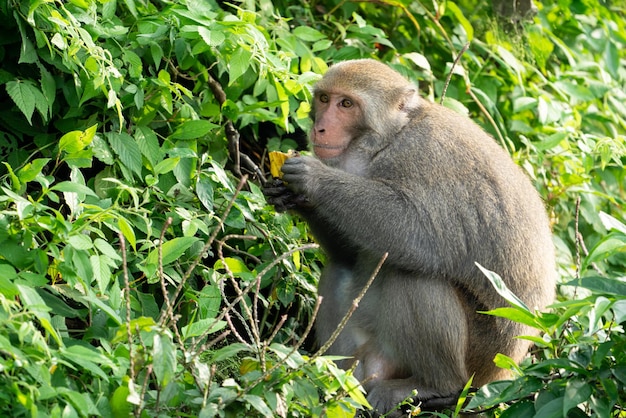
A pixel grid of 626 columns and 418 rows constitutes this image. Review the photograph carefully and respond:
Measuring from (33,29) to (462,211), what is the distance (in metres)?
2.57

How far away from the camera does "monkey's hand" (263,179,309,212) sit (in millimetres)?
5430

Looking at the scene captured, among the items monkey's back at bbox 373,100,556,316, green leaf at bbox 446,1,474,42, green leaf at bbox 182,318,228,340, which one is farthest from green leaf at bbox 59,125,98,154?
green leaf at bbox 446,1,474,42

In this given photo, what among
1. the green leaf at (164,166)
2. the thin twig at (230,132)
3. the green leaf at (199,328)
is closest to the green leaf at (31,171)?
the green leaf at (164,166)

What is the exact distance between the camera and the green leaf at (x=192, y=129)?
5.58 meters

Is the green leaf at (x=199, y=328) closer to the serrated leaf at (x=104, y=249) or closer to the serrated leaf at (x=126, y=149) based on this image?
the serrated leaf at (x=104, y=249)

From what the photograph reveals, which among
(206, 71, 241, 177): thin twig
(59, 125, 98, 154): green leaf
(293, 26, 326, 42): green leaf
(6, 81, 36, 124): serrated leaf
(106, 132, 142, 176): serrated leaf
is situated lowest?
(206, 71, 241, 177): thin twig

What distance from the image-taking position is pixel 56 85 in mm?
5516

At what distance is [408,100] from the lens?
577 cm

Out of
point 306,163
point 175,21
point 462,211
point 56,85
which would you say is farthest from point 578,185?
point 56,85

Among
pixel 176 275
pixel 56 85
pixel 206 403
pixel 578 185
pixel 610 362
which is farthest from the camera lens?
pixel 578 185

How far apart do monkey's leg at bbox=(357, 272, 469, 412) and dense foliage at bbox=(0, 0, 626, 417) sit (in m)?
0.34

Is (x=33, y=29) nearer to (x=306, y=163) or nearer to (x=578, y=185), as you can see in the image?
(x=306, y=163)

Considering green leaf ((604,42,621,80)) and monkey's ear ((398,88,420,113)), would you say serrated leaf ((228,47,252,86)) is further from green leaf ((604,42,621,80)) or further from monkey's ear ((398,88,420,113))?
green leaf ((604,42,621,80))

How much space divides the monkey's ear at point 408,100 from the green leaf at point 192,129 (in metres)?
1.14
